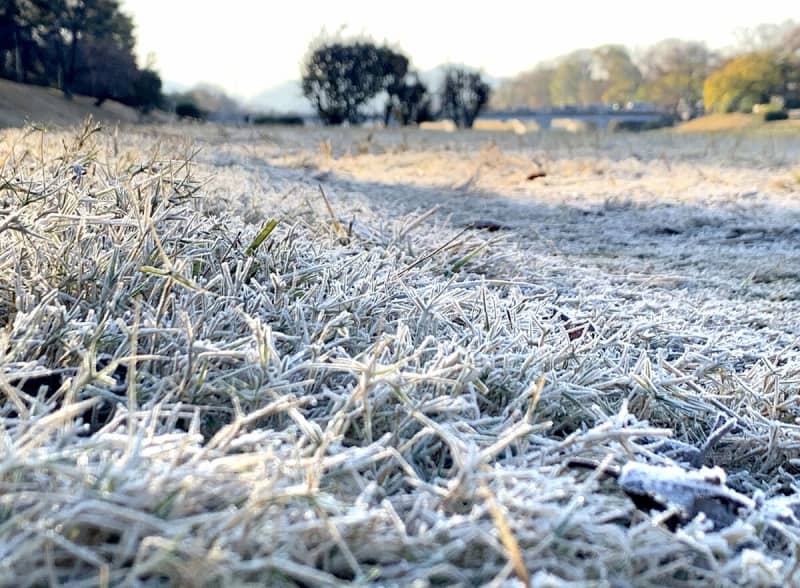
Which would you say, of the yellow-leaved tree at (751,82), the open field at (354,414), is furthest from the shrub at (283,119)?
the open field at (354,414)

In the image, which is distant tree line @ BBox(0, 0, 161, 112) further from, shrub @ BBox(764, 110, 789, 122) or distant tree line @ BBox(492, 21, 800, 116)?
distant tree line @ BBox(492, 21, 800, 116)

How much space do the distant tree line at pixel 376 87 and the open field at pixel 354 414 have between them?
22.5m

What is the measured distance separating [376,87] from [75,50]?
368 inches

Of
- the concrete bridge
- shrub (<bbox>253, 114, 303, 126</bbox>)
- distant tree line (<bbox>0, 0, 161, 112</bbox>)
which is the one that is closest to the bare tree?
shrub (<bbox>253, 114, 303, 126</bbox>)

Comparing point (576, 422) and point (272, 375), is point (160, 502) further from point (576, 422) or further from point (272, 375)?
point (576, 422)

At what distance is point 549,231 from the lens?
341cm

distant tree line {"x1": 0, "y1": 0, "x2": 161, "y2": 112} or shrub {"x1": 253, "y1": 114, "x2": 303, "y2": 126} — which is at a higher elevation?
distant tree line {"x1": 0, "y1": 0, "x2": 161, "y2": 112}

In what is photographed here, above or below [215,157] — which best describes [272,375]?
below

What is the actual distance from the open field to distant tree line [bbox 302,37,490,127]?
2254 centimetres

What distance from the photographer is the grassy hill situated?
619 inches

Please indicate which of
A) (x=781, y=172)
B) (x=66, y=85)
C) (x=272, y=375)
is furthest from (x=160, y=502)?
(x=66, y=85)

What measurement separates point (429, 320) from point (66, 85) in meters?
24.0

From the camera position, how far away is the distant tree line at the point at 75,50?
20.7m

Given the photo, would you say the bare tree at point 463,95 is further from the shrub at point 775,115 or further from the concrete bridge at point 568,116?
the shrub at point 775,115
